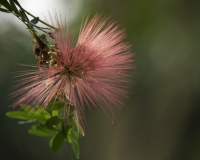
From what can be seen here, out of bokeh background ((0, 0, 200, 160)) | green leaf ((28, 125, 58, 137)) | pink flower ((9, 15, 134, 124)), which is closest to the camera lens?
pink flower ((9, 15, 134, 124))

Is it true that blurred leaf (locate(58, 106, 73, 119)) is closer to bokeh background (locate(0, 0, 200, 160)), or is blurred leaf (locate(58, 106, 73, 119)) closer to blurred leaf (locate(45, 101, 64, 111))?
blurred leaf (locate(45, 101, 64, 111))

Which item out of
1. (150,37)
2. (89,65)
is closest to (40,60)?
(89,65)

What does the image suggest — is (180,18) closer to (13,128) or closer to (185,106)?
(185,106)

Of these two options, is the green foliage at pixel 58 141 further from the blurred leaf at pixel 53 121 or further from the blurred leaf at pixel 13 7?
the blurred leaf at pixel 13 7

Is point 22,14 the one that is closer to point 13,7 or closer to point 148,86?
point 13,7

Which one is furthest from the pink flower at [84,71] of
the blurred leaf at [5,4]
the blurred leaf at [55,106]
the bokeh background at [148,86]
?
the bokeh background at [148,86]

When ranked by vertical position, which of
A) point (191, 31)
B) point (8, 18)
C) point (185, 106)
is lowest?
point (185, 106)

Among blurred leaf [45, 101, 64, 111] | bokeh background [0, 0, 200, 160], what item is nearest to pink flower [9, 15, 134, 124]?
blurred leaf [45, 101, 64, 111]
